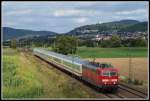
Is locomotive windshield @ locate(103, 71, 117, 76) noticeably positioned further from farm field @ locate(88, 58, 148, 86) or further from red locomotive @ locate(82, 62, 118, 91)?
farm field @ locate(88, 58, 148, 86)

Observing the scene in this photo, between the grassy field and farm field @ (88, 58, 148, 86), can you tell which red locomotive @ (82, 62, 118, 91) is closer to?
farm field @ (88, 58, 148, 86)

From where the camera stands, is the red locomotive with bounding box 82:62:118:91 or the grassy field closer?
the red locomotive with bounding box 82:62:118:91

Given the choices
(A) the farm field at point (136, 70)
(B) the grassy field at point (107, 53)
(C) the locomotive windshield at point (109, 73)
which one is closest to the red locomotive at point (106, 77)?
(C) the locomotive windshield at point (109, 73)

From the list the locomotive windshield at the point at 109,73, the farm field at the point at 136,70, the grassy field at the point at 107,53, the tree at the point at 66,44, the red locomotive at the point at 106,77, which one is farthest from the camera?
the grassy field at the point at 107,53

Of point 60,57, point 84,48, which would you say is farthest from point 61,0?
point 84,48

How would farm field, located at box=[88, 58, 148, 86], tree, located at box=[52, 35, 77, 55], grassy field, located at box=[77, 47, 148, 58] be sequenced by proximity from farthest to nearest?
grassy field, located at box=[77, 47, 148, 58], tree, located at box=[52, 35, 77, 55], farm field, located at box=[88, 58, 148, 86]

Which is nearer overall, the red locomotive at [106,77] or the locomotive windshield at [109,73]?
the red locomotive at [106,77]

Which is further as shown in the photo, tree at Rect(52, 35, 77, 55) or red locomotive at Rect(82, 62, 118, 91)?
tree at Rect(52, 35, 77, 55)

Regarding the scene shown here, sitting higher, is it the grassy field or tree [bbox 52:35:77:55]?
tree [bbox 52:35:77:55]

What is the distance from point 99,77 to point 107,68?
93 centimetres

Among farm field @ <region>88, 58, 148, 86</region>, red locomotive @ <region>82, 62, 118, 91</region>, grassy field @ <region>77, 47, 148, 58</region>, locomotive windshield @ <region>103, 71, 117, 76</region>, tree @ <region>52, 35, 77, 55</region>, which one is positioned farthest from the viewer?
grassy field @ <region>77, 47, 148, 58</region>

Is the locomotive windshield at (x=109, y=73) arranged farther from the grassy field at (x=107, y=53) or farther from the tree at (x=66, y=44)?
the grassy field at (x=107, y=53)

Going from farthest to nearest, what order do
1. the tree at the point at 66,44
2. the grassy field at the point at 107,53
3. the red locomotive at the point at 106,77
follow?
the grassy field at the point at 107,53 < the tree at the point at 66,44 < the red locomotive at the point at 106,77

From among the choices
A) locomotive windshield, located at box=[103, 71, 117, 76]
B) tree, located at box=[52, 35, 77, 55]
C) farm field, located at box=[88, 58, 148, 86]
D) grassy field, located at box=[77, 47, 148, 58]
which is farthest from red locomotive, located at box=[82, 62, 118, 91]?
grassy field, located at box=[77, 47, 148, 58]
